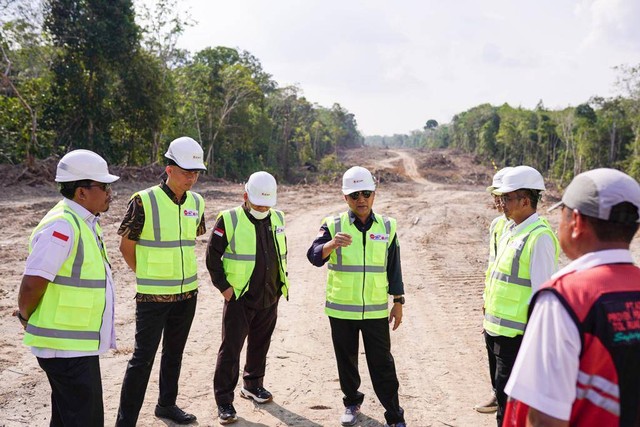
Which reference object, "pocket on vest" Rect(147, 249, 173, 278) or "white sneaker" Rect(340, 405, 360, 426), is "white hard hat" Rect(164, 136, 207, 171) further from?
"white sneaker" Rect(340, 405, 360, 426)

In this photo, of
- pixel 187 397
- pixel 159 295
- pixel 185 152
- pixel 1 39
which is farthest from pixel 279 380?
pixel 1 39

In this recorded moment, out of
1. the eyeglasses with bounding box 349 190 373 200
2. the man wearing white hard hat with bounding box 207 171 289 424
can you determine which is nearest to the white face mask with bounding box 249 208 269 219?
the man wearing white hard hat with bounding box 207 171 289 424

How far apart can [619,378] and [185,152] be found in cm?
307

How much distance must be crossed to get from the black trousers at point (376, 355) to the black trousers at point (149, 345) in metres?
1.17

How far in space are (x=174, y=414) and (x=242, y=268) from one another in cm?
124

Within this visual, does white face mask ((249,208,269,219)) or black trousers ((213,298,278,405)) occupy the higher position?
white face mask ((249,208,269,219))

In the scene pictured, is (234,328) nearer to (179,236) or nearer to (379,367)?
(179,236)

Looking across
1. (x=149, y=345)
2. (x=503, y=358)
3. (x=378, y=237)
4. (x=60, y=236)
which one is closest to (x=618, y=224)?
(x=503, y=358)

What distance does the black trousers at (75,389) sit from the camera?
273 centimetres

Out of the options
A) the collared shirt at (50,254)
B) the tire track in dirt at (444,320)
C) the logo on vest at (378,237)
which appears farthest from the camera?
the tire track in dirt at (444,320)

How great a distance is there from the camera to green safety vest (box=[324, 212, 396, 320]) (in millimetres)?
3793

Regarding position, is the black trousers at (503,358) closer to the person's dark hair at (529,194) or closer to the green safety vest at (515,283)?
the green safety vest at (515,283)

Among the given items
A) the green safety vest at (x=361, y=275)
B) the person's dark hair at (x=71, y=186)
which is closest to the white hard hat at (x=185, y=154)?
the person's dark hair at (x=71, y=186)

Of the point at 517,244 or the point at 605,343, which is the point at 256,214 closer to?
the point at 517,244
